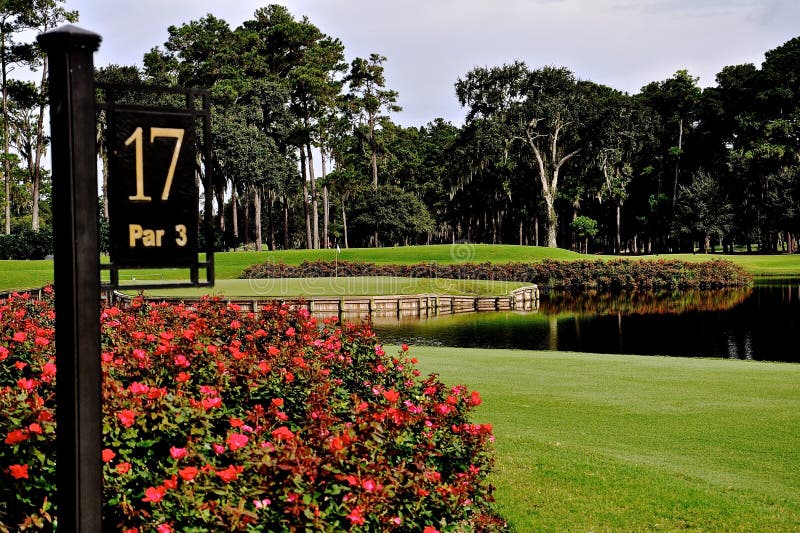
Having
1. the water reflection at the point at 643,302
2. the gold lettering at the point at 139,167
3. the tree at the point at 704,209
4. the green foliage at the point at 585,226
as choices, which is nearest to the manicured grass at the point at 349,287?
the water reflection at the point at 643,302

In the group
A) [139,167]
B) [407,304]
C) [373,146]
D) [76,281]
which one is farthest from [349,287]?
[76,281]

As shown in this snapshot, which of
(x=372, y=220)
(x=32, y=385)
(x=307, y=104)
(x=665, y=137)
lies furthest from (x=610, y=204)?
(x=32, y=385)

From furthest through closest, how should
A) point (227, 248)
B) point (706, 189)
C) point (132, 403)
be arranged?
point (706, 189), point (227, 248), point (132, 403)

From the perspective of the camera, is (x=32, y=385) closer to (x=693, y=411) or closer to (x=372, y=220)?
(x=693, y=411)

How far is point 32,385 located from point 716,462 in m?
7.28

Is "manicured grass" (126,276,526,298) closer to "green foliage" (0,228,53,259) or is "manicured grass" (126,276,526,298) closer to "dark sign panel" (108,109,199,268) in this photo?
"green foliage" (0,228,53,259)

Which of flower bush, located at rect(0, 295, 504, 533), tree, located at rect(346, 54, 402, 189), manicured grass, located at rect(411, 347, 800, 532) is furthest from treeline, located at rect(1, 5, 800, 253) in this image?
flower bush, located at rect(0, 295, 504, 533)

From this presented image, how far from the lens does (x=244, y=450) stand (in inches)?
158

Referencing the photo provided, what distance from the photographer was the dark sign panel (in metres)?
3.10

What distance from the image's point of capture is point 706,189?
2810 inches

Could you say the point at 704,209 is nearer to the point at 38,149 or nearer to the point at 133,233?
the point at 38,149

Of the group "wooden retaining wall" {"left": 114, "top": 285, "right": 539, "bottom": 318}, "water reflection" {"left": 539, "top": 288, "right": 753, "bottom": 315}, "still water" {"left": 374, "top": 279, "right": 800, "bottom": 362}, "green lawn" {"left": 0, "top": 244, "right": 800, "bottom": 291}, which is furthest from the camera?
"green lawn" {"left": 0, "top": 244, "right": 800, "bottom": 291}

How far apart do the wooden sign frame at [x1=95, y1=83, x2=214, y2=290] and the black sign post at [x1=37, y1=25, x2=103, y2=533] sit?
32cm

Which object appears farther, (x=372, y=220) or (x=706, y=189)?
(x=372, y=220)
